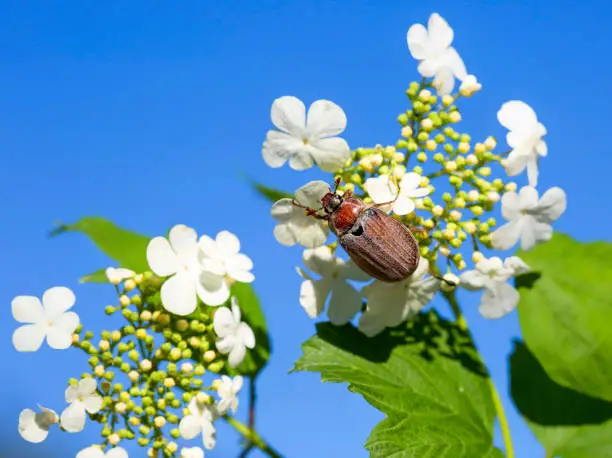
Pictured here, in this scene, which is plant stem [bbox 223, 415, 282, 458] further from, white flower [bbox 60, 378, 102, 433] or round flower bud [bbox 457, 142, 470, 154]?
round flower bud [bbox 457, 142, 470, 154]

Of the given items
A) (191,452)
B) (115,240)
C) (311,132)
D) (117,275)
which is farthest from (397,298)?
(115,240)

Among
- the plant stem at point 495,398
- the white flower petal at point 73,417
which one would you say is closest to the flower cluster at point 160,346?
the white flower petal at point 73,417

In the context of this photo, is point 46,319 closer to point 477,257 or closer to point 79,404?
point 79,404

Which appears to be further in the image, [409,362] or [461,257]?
[409,362]

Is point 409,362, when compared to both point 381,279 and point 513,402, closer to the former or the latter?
point 381,279

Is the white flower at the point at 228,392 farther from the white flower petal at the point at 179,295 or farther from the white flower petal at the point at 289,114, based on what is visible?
the white flower petal at the point at 289,114

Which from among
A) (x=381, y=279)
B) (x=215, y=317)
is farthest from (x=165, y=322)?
(x=381, y=279)
